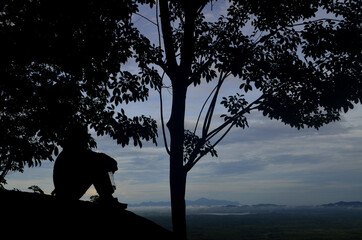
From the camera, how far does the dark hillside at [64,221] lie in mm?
5504

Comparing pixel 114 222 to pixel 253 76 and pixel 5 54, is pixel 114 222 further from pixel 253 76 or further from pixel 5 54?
pixel 253 76

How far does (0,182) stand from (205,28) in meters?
14.7

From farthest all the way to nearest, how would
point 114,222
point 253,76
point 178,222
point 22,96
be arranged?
point 253,76, point 178,222, point 22,96, point 114,222

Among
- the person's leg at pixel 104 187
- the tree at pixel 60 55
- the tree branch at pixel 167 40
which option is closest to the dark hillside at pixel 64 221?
the person's leg at pixel 104 187

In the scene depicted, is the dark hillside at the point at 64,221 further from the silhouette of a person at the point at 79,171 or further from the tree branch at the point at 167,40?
the tree branch at the point at 167,40

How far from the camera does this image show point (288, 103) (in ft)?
44.7

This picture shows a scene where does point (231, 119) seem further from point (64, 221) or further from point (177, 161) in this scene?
point (64, 221)

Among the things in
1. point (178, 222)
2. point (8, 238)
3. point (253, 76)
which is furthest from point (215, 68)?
point (8, 238)

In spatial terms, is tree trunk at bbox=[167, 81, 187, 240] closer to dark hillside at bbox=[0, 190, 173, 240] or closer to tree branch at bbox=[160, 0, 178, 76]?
tree branch at bbox=[160, 0, 178, 76]

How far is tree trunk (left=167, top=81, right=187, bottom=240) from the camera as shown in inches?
463

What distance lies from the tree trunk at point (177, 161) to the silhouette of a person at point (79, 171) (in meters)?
4.89

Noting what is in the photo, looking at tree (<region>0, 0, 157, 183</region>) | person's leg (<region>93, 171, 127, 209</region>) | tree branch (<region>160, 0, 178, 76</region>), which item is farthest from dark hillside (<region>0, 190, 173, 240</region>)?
tree branch (<region>160, 0, 178, 76</region>)

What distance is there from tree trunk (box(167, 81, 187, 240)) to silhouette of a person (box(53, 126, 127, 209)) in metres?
4.89

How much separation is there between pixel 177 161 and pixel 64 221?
21.2 ft
